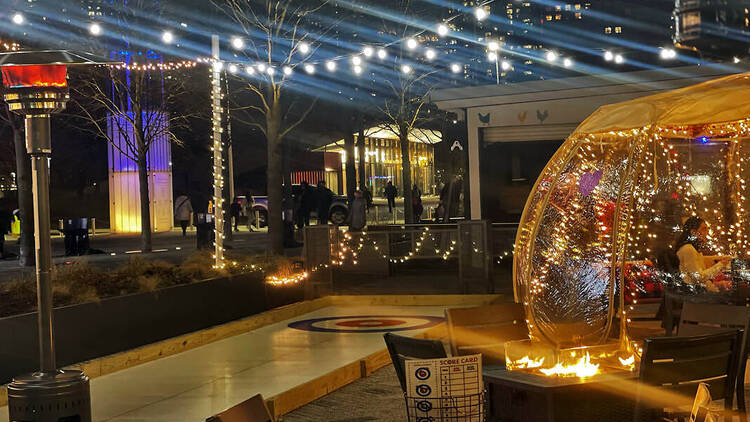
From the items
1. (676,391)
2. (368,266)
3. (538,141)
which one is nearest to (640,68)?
(538,141)

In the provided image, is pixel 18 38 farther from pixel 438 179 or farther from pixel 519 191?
pixel 438 179

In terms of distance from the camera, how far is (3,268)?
22.0 m

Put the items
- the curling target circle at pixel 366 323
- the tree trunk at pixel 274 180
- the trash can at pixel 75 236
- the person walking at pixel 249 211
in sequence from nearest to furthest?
the curling target circle at pixel 366 323, the tree trunk at pixel 274 180, the trash can at pixel 75 236, the person walking at pixel 249 211

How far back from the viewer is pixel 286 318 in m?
15.2

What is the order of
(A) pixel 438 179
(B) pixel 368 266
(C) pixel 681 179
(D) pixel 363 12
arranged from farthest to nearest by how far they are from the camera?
(A) pixel 438 179
(D) pixel 363 12
(B) pixel 368 266
(C) pixel 681 179

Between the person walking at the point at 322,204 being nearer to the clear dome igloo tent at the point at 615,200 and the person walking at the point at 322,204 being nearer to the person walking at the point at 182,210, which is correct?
the person walking at the point at 182,210

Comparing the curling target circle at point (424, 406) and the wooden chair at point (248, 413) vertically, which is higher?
the wooden chair at point (248, 413)

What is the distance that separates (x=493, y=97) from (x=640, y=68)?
3.40 metres

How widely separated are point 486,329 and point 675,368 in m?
2.02

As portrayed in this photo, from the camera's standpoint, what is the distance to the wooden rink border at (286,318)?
947cm

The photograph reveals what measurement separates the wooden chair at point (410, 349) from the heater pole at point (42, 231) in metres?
2.21

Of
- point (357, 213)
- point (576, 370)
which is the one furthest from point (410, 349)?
point (357, 213)

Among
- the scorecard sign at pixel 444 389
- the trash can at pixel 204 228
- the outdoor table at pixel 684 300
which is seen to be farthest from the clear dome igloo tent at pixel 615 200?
the trash can at pixel 204 228

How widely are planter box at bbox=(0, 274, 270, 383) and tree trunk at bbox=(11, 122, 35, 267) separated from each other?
9362 mm
